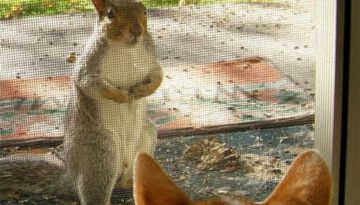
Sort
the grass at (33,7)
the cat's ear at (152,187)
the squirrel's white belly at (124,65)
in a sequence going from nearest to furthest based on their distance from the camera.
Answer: the cat's ear at (152,187), the grass at (33,7), the squirrel's white belly at (124,65)

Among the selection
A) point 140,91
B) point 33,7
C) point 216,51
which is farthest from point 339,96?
point 33,7

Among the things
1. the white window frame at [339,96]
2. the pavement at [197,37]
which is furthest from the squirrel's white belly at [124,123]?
the white window frame at [339,96]

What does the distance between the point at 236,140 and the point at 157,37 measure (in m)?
0.26

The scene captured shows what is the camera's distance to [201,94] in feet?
5.87

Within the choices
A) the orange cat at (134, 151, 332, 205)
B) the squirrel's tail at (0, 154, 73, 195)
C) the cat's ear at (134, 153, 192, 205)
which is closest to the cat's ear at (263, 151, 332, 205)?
the orange cat at (134, 151, 332, 205)

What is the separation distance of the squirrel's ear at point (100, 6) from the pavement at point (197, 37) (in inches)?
0.6

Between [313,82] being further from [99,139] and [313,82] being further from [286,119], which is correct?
[99,139]

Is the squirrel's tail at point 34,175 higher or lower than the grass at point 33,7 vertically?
lower

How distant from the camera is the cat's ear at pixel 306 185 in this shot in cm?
137

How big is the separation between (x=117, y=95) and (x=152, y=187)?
0.44 m

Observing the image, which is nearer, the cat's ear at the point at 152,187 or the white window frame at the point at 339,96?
the cat's ear at the point at 152,187

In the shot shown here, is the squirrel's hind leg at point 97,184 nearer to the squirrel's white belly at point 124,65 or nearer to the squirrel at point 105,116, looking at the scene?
the squirrel at point 105,116

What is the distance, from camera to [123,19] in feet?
5.68

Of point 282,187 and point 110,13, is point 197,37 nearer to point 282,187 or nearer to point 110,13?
point 110,13
